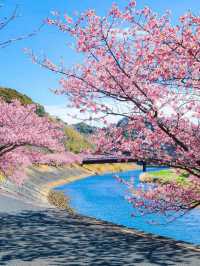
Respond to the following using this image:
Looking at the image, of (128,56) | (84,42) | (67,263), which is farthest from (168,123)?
(67,263)

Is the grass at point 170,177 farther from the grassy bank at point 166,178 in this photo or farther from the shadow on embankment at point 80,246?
the shadow on embankment at point 80,246

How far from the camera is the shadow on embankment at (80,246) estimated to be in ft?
39.4

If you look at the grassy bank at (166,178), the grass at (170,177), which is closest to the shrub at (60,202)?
the grassy bank at (166,178)

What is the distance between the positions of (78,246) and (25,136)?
13021 millimetres

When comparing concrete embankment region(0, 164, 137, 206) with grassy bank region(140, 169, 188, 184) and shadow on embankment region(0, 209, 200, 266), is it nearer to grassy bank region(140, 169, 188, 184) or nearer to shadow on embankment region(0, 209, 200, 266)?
grassy bank region(140, 169, 188, 184)

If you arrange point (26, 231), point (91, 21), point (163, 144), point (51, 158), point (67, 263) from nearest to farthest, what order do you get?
1. point (67, 263)
2. point (91, 21)
3. point (163, 144)
4. point (26, 231)
5. point (51, 158)

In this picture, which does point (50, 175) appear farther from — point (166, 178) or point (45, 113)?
point (45, 113)

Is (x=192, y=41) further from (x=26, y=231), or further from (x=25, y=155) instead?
(x=25, y=155)

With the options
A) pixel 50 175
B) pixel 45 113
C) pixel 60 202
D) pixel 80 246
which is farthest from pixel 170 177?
pixel 45 113

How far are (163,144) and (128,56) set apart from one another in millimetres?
3004

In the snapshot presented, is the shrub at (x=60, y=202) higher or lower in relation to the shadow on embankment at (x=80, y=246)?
lower

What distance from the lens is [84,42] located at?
1282cm

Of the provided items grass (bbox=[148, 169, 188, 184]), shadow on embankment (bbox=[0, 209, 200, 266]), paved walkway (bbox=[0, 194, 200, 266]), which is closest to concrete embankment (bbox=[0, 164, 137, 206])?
grass (bbox=[148, 169, 188, 184])

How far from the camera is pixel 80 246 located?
13.8m
